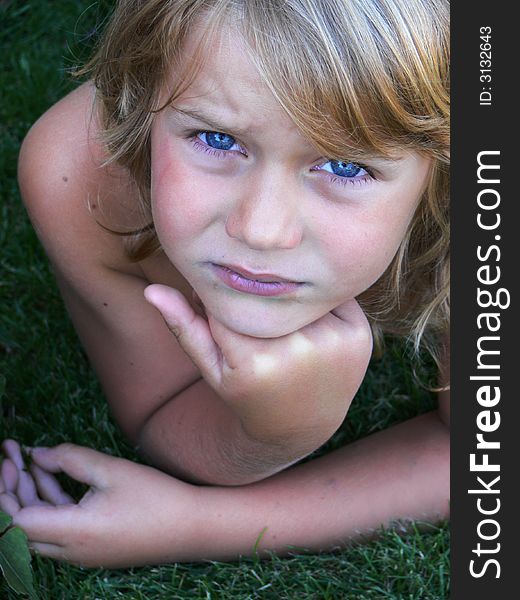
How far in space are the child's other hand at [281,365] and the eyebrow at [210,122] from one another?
0.31 metres

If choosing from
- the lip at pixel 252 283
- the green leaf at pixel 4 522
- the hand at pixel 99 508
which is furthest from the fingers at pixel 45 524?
the lip at pixel 252 283

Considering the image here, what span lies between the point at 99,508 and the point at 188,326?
1.51 ft

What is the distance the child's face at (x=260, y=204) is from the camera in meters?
1.52

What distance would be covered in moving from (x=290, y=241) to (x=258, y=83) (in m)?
0.23

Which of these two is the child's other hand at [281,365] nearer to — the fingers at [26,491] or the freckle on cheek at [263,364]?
the freckle on cheek at [263,364]

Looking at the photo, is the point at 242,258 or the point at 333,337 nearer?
the point at 242,258

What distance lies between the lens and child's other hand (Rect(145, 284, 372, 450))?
1.79 m

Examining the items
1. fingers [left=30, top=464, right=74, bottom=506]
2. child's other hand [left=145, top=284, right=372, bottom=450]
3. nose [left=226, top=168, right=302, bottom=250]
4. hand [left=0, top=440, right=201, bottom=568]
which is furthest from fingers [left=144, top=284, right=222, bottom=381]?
fingers [left=30, top=464, right=74, bottom=506]

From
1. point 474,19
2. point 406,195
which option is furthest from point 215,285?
point 474,19

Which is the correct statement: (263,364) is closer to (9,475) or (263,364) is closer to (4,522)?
(4,522)

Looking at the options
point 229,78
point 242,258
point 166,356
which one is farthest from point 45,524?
point 229,78

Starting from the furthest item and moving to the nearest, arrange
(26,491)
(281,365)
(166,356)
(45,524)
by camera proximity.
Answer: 1. (166,356)
2. (26,491)
3. (45,524)
4. (281,365)

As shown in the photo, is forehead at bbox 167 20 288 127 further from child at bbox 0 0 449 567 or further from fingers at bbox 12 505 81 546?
fingers at bbox 12 505 81 546

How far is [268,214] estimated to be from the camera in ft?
5.00
